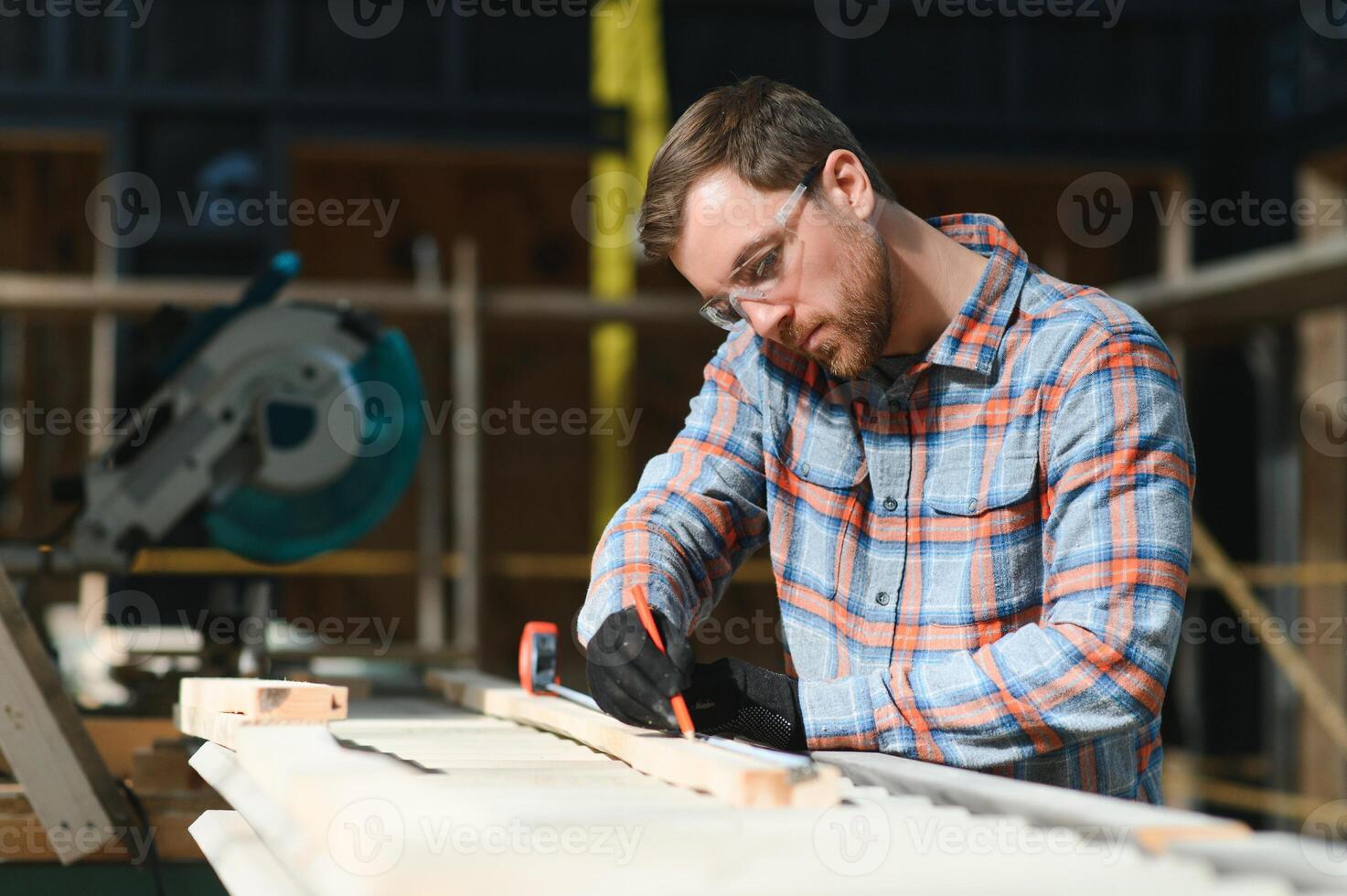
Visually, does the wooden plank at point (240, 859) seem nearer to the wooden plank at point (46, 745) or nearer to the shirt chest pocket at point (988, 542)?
the wooden plank at point (46, 745)

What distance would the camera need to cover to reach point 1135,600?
1559 mm

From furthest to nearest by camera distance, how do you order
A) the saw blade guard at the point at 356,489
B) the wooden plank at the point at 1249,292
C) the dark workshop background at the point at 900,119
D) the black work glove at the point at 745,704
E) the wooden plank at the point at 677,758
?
1. the dark workshop background at the point at 900,119
2. the wooden plank at the point at 1249,292
3. the saw blade guard at the point at 356,489
4. the black work glove at the point at 745,704
5. the wooden plank at the point at 677,758

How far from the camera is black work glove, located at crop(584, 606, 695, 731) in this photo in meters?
1.56

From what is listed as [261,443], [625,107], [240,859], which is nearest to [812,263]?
[240,859]

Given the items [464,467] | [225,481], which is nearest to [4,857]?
[225,481]

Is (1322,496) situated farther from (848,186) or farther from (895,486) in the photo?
(848,186)

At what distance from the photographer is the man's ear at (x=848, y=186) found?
1.80 metres

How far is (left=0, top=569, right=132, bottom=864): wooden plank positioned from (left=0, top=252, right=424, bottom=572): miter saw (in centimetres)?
89

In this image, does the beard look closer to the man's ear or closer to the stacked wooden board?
the man's ear

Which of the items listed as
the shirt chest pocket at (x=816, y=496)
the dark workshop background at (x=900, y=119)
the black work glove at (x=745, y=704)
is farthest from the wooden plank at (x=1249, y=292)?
the black work glove at (x=745, y=704)

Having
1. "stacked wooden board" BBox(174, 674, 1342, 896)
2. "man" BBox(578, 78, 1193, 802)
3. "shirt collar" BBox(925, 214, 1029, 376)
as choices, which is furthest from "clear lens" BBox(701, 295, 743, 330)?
"stacked wooden board" BBox(174, 674, 1342, 896)

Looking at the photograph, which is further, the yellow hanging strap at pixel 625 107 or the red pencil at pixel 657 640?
the yellow hanging strap at pixel 625 107

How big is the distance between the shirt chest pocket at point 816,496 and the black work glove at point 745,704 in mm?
309

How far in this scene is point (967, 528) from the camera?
1.81 meters
